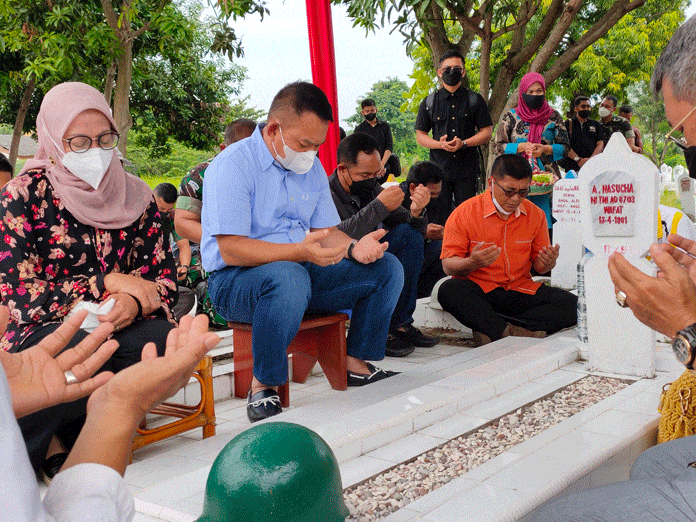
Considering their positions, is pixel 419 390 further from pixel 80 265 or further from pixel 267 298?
pixel 80 265

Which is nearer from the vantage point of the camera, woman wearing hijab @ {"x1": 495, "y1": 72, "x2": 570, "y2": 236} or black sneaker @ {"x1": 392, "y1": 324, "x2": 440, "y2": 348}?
black sneaker @ {"x1": 392, "y1": 324, "x2": 440, "y2": 348}

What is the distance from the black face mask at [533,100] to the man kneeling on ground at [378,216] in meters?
2.11

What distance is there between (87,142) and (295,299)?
108 cm

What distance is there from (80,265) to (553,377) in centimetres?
245

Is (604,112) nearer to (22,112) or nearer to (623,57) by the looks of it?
(22,112)

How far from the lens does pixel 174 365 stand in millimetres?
1206

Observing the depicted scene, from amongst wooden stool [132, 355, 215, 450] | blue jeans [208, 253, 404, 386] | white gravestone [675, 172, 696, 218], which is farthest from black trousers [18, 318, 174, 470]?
white gravestone [675, 172, 696, 218]

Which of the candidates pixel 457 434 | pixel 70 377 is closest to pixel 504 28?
pixel 457 434

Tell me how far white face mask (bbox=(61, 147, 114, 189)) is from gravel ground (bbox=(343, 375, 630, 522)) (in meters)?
1.61

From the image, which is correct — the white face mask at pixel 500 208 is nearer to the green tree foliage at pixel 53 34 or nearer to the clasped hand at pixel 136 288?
the clasped hand at pixel 136 288

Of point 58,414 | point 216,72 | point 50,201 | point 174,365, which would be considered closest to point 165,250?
point 50,201

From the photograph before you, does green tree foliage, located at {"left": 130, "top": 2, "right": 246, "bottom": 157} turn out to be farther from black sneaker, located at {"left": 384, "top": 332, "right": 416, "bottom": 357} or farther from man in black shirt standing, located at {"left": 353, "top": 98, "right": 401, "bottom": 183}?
black sneaker, located at {"left": 384, "top": 332, "right": 416, "bottom": 357}

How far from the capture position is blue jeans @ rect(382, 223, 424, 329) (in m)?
4.48

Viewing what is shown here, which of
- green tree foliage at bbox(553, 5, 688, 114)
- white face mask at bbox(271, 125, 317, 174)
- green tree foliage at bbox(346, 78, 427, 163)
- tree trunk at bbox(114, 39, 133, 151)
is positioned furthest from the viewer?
Answer: green tree foliage at bbox(346, 78, 427, 163)
